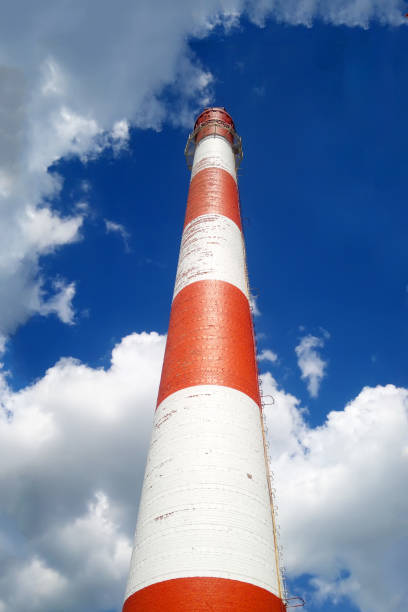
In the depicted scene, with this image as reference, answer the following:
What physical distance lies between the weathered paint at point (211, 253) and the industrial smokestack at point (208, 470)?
0.18ft

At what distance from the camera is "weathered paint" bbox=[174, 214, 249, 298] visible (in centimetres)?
1489

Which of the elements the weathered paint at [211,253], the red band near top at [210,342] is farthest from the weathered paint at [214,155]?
the red band near top at [210,342]

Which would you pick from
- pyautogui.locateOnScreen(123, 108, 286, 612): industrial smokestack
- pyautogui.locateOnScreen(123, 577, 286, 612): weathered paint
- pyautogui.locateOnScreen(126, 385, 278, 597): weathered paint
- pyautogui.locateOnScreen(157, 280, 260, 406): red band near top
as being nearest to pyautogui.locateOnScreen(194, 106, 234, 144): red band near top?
pyautogui.locateOnScreen(123, 108, 286, 612): industrial smokestack

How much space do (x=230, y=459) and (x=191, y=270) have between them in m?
6.92

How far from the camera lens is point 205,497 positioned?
9359mm

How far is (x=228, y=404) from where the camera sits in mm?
11203

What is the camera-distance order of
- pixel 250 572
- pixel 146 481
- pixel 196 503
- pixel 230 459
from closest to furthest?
1. pixel 250 572
2. pixel 196 503
3. pixel 230 459
4. pixel 146 481

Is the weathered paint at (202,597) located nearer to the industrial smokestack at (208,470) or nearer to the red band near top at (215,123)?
A: the industrial smokestack at (208,470)

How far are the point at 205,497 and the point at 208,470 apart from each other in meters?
0.58

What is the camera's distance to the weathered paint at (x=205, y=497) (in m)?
8.69

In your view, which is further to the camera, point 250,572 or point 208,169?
point 208,169

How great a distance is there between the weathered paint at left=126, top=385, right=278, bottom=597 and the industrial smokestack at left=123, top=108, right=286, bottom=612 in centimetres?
2

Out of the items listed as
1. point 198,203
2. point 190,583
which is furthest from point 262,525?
point 198,203

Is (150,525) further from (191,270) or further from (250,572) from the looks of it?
(191,270)
